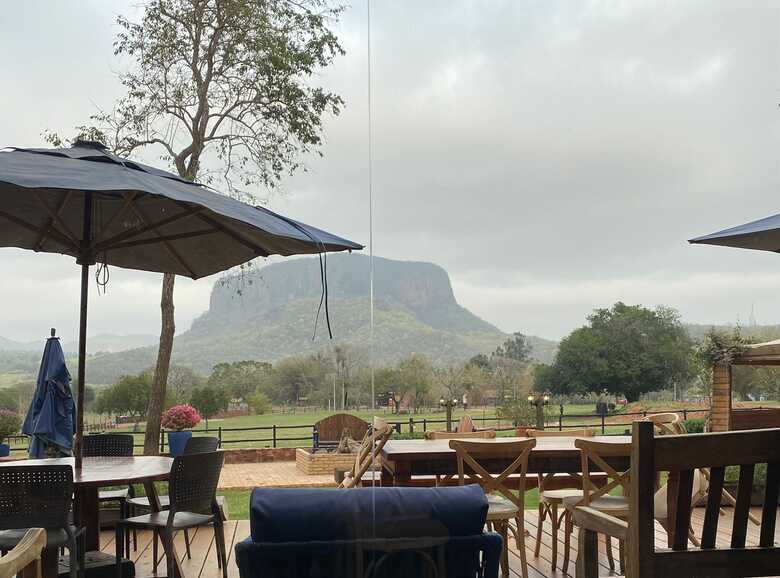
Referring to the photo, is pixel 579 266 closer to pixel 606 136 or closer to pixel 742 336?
pixel 606 136

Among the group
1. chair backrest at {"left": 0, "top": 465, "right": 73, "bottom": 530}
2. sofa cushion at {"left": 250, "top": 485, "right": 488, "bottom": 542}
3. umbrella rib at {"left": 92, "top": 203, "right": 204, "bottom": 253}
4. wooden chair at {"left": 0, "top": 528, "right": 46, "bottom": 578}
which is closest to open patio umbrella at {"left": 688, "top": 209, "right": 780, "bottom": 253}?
sofa cushion at {"left": 250, "top": 485, "right": 488, "bottom": 542}

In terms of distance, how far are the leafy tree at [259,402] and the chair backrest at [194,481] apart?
2.45 m

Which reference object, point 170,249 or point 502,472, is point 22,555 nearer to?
point 502,472

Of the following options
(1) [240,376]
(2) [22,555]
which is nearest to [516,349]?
(1) [240,376]

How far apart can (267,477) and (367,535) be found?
6.79 meters

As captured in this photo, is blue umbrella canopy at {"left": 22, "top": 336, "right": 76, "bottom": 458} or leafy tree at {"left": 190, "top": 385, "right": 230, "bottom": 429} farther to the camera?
leafy tree at {"left": 190, "top": 385, "right": 230, "bottom": 429}

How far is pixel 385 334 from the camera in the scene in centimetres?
397

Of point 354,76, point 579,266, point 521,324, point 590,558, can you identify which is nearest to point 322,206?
point 354,76

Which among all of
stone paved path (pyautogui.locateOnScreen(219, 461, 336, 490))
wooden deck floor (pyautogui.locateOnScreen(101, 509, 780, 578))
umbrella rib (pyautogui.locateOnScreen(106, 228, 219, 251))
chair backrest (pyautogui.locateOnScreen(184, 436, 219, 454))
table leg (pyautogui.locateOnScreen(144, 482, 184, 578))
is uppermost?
umbrella rib (pyautogui.locateOnScreen(106, 228, 219, 251))

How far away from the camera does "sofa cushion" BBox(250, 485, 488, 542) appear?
1.82 meters

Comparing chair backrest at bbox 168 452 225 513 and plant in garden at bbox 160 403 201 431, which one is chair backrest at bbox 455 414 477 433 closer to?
plant in garden at bbox 160 403 201 431

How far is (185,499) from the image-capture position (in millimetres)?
3365

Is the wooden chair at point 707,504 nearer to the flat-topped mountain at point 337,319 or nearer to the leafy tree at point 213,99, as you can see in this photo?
the flat-topped mountain at point 337,319

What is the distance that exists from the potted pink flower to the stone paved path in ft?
1.71
